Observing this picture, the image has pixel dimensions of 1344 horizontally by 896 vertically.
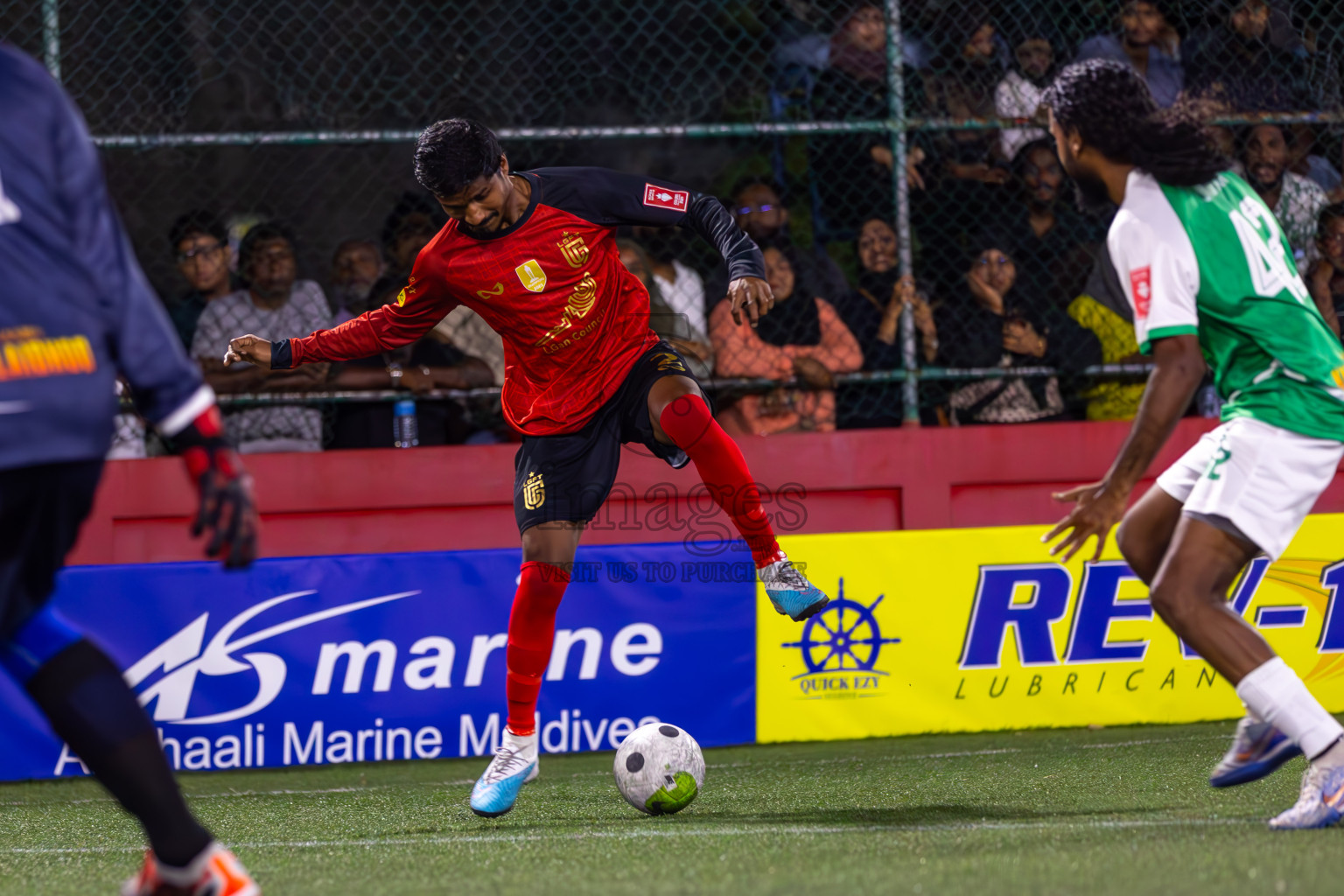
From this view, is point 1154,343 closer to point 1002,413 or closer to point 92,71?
point 1002,413

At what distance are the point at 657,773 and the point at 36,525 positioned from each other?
225 cm

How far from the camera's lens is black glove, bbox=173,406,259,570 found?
241 centimetres

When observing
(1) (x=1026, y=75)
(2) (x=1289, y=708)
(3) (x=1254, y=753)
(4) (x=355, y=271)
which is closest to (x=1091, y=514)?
(2) (x=1289, y=708)

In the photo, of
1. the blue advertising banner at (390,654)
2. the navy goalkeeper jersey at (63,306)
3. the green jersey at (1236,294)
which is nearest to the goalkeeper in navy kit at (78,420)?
the navy goalkeeper jersey at (63,306)

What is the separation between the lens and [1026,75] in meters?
7.07

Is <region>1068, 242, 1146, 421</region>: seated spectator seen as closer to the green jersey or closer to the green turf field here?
the green turf field

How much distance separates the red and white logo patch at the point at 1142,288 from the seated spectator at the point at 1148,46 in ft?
14.1

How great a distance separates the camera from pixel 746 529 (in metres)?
4.52

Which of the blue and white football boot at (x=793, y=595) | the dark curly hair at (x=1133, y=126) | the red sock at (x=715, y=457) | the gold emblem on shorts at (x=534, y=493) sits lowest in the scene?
A: the blue and white football boot at (x=793, y=595)

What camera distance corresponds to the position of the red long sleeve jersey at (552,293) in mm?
4430

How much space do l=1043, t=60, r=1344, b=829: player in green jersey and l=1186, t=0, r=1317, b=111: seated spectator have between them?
4.25 m

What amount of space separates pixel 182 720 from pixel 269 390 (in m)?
1.67

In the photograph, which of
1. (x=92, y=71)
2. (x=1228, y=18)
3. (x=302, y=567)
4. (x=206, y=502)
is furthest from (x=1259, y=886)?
(x=92, y=71)

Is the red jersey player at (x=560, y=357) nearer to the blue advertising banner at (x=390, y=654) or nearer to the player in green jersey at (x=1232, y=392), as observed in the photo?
the player in green jersey at (x=1232, y=392)
